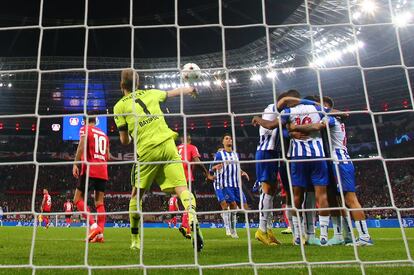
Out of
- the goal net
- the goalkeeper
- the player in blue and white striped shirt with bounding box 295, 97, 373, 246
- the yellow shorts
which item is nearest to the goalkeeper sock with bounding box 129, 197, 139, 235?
the goalkeeper

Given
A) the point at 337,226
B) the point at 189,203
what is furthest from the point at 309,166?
the point at 189,203

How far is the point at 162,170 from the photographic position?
15.1ft

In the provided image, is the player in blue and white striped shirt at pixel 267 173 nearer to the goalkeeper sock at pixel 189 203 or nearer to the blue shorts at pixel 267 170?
the blue shorts at pixel 267 170

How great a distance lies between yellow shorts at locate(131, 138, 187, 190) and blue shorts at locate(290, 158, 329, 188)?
1327 mm

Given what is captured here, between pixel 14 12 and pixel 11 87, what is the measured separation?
4.72 metres

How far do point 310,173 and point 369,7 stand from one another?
15.1 m

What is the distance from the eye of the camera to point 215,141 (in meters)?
31.7

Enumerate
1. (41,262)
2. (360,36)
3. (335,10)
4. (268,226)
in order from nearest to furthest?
(41,262), (268,226), (335,10), (360,36)

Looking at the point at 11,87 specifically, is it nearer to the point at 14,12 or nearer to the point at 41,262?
the point at 14,12

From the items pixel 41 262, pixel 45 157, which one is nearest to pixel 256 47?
pixel 45 157

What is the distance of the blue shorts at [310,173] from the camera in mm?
4859

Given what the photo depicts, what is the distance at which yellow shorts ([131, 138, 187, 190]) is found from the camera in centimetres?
450

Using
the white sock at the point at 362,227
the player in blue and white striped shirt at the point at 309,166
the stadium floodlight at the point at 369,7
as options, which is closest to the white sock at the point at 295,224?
the player in blue and white striped shirt at the point at 309,166

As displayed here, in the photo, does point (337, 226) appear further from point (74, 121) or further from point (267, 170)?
point (74, 121)
